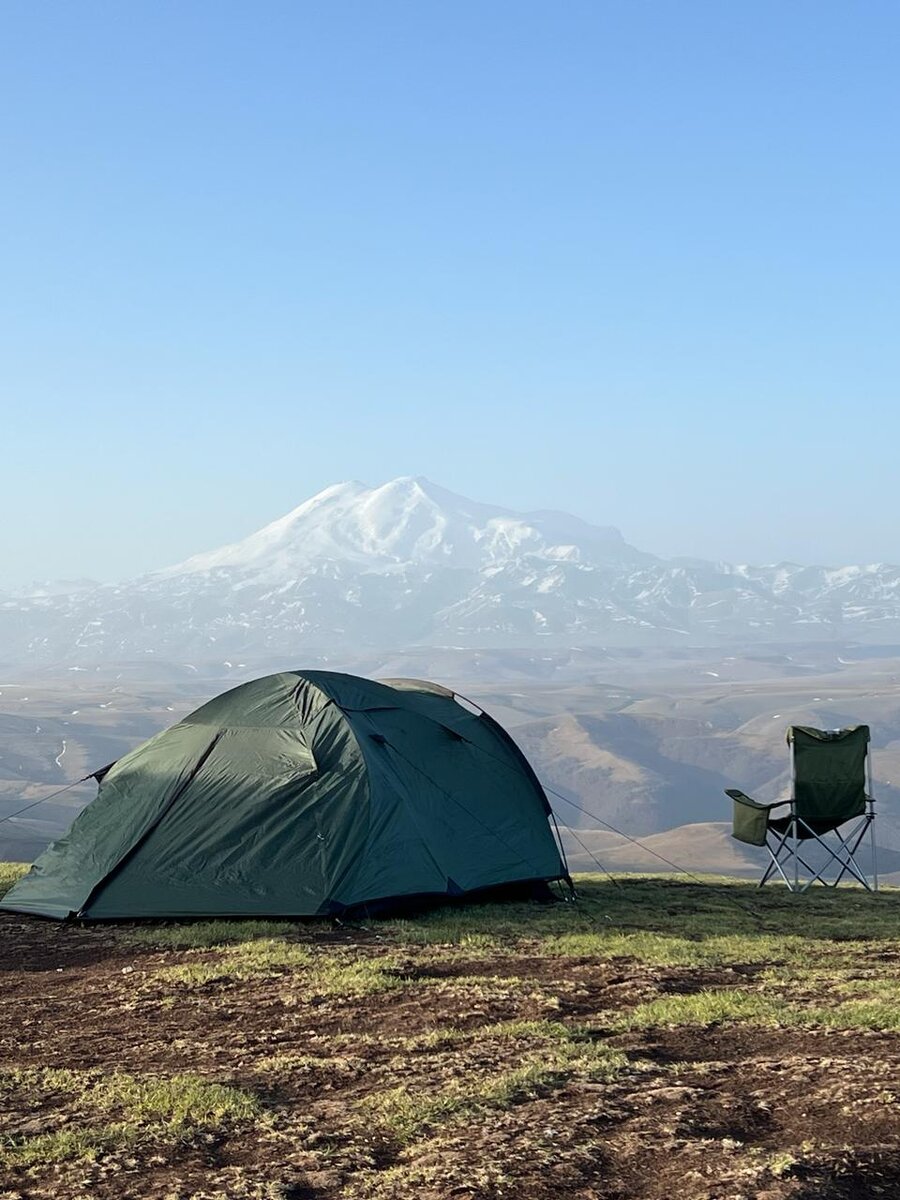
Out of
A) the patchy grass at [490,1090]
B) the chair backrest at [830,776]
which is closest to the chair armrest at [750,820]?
the chair backrest at [830,776]

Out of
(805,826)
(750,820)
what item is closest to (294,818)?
(750,820)

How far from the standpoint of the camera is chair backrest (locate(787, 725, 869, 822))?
17.5 metres

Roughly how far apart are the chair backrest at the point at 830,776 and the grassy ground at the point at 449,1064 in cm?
489

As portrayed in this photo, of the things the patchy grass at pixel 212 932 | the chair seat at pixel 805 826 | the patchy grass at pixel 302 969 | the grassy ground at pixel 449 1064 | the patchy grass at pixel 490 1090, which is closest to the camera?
the grassy ground at pixel 449 1064

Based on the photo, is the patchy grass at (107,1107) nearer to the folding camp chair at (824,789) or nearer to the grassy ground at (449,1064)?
the grassy ground at (449,1064)

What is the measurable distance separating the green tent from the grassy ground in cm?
78

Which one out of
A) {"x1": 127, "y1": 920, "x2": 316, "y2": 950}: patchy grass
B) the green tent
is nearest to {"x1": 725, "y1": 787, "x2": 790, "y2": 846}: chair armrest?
the green tent

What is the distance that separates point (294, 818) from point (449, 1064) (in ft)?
22.0

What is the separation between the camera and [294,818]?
13.9 meters

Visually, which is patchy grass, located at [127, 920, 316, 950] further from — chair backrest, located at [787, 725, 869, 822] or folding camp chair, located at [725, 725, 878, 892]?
chair backrest, located at [787, 725, 869, 822]

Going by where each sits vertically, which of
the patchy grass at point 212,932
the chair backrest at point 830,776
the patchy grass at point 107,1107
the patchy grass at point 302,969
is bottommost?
the patchy grass at point 212,932

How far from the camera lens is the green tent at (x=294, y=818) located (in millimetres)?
13523

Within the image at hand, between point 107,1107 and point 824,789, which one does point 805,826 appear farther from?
point 107,1107

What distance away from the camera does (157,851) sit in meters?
14.0
